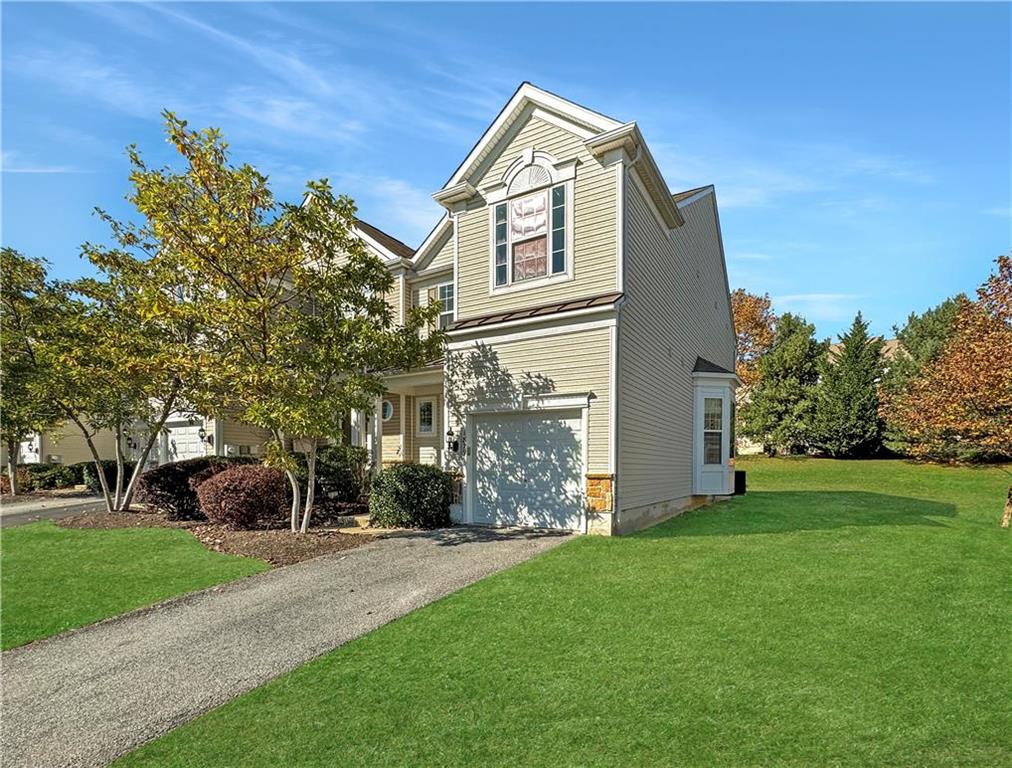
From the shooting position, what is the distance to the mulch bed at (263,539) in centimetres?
880

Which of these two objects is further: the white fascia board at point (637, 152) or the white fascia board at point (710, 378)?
the white fascia board at point (710, 378)

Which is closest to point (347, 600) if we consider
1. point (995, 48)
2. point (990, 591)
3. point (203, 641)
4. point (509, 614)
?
point (203, 641)

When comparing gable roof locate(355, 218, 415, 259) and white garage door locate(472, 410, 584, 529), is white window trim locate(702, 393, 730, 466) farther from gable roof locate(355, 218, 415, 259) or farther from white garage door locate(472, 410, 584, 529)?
gable roof locate(355, 218, 415, 259)

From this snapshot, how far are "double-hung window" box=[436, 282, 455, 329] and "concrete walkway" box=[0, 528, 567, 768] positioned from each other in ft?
29.4

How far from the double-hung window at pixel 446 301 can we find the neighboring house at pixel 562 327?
4103 mm

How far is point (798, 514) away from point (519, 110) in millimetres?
10394

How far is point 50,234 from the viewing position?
1122 centimetres

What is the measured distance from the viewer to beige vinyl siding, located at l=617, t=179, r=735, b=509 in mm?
10250

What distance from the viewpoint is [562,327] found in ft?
33.8

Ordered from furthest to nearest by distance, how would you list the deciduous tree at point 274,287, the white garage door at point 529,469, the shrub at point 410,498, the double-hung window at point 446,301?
the double-hung window at point 446,301
the shrub at point 410,498
the white garage door at point 529,469
the deciduous tree at point 274,287

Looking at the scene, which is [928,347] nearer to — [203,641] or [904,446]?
[904,446]

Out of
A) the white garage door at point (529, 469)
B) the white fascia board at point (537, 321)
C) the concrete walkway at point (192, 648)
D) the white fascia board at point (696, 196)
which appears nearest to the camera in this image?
the concrete walkway at point (192, 648)

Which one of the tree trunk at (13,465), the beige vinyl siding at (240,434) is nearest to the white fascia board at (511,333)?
the beige vinyl siding at (240,434)

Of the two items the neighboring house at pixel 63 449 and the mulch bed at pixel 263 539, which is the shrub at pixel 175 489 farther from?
the neighboring house at pixel 63 449
